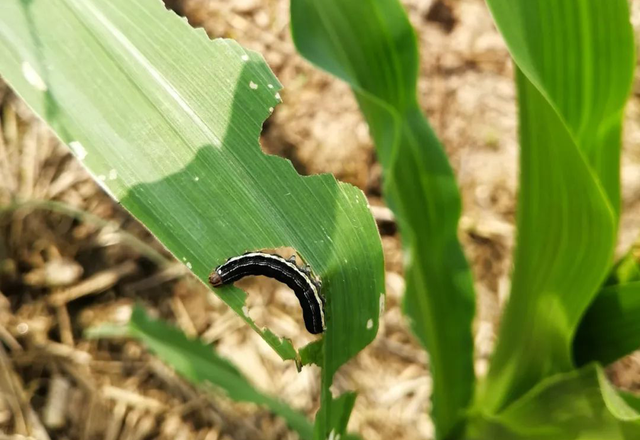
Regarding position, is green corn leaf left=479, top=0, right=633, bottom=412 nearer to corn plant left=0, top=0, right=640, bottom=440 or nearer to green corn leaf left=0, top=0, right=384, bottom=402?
corn plant left=0, top=0, right=640, bottom=440

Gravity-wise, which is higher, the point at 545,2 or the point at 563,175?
the point at 545,2

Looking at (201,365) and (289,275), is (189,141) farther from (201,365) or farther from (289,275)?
(201,365)

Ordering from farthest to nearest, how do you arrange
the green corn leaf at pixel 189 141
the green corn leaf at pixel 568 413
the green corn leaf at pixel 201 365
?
the green corn leaf at pixel 201 365, the green corn leaf at pixel 568 413, the green corn leaf at pixel 189 141

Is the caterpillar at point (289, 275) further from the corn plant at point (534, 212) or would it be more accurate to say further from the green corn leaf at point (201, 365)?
the green corn leaf at point (201, 365)

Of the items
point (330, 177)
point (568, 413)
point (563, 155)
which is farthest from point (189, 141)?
point (568, 413)

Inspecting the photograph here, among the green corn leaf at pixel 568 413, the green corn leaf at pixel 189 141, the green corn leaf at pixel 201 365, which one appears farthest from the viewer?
the green corn leaf at pixel 201 365

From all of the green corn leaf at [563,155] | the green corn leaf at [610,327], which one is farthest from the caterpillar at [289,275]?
the green corn leaf at [610,327]

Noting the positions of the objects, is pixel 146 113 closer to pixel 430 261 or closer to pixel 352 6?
pixel 352 6

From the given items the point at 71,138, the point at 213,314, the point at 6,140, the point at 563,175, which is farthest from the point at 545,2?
the point at 6,140
